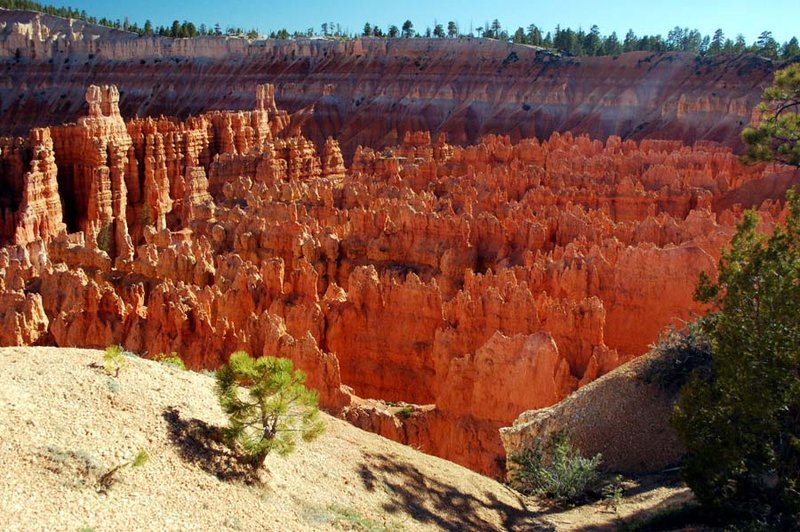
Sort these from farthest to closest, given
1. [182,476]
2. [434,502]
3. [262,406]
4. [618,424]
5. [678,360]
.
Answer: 1. [678,360]
2. [618,424]
3. [434,502]
4. [262,406]
5. [182,476]

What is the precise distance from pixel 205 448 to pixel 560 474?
16.0ft

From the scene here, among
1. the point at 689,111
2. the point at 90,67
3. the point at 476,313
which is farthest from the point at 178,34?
the point at 476,313

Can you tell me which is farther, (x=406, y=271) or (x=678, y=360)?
(x=406, y=271)

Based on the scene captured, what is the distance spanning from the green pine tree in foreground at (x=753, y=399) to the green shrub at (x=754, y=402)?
0.04ft

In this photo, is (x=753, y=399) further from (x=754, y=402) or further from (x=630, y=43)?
(x=630, y=43)

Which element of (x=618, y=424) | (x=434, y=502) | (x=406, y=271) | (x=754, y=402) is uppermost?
(x=406, y=271)

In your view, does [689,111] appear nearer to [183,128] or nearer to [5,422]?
[183,128]

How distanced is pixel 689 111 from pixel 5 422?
50992 millimetres

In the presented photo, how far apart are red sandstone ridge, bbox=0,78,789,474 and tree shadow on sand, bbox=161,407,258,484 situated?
5826 mm

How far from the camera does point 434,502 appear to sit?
33.4 ft

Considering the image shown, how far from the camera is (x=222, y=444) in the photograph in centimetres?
900

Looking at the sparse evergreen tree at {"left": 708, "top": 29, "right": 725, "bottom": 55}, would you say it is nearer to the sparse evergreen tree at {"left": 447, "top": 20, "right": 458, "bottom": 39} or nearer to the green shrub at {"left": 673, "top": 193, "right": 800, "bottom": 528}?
the sparse evergreen tree at {"left": 447, "top": 20, "right": 458, "bottom": 39}

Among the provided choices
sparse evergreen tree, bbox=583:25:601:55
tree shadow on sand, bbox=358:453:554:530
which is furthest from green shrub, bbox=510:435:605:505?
sparse evergreen tree, bbox=583:25:601:55

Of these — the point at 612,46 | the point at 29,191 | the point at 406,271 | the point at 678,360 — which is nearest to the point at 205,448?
the point at 678,360
